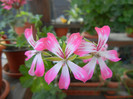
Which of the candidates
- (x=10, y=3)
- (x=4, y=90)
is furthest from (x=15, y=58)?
(x=10, y=3)

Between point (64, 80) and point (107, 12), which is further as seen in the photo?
point (107, 12)

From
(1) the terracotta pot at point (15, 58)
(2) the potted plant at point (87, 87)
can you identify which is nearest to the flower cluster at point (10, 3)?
(1) the terracotta pot at point (15, 58)

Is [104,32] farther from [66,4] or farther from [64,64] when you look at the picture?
[66,4]

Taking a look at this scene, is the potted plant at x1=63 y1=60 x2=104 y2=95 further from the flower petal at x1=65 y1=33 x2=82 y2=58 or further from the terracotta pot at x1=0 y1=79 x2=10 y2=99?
the flower petal at x1=65 y1=33 x2=82 y2=58

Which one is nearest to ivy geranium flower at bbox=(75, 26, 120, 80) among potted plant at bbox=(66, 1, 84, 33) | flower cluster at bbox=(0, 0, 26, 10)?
flower cluster at bbox=(0, 0, 26, 10)

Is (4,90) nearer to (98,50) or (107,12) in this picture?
(98,50)

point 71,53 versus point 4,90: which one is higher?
point 71,53

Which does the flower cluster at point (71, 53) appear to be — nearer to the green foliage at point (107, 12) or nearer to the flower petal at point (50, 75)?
the flower petal at point (50, 75)

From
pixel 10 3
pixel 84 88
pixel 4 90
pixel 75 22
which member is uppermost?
pixel 10 3
